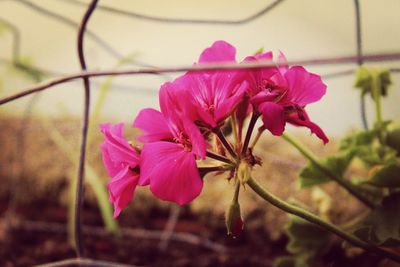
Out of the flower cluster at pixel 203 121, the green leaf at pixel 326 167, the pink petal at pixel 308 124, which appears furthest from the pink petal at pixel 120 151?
the green leaf at pixel 326 167

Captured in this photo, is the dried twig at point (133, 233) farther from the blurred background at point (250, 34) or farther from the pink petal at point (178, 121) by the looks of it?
the pink petal at point (178, 121)

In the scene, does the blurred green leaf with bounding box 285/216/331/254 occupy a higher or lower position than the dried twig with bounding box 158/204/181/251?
higher

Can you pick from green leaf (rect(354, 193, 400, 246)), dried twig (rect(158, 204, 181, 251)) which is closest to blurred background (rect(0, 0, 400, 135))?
dried twig (rect(158, 204, 181, 251))

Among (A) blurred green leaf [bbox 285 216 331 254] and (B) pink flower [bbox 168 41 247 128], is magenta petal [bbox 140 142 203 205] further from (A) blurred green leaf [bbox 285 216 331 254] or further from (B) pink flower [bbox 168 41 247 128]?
(A) blurred green leaf [bbox 285 216 331 254]

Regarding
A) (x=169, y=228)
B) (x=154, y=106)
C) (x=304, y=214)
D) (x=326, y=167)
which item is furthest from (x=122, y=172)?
(x=154, y=106)

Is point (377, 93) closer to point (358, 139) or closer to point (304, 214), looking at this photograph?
point (358, 139)

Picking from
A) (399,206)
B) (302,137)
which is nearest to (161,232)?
(302,137)

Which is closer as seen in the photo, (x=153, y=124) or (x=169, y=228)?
(x=153, y=124)
